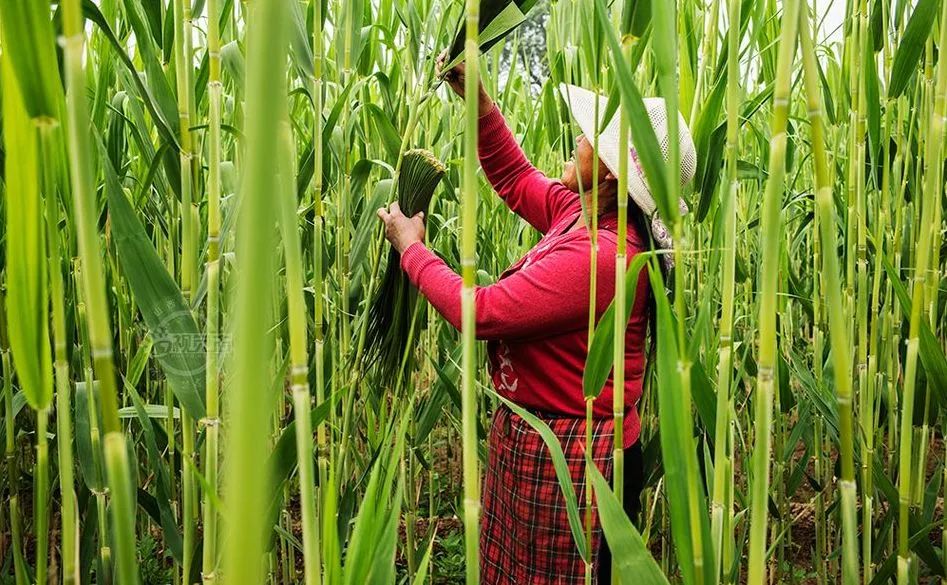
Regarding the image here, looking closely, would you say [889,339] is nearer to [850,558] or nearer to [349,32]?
[850,558]

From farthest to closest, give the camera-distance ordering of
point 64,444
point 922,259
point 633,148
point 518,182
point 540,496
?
1. point 518,182
2. point 540,496
3. point 633,148
4. point 922,259
5. point 64,444

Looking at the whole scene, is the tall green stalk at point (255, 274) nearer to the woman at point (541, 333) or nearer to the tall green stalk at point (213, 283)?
the tall green stalk at point (213, 283)

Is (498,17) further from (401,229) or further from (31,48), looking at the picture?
(401,229)

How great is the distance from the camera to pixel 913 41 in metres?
0.71

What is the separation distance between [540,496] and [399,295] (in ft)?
1.43

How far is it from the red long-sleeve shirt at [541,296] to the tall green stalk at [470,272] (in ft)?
1.73

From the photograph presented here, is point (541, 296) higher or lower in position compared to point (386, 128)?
lower

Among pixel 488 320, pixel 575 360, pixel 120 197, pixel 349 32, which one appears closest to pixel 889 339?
pixel 575 360

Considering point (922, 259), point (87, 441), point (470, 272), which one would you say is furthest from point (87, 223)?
point (922, 259)

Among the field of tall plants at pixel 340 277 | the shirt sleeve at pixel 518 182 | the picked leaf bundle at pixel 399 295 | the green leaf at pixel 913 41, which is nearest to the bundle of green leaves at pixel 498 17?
the field of tall plants at pixel 340 277

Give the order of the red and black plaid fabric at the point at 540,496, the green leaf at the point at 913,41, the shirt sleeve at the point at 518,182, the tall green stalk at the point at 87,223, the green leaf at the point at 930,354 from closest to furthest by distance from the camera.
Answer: the tall green stalk at the point at 87,223 < the green leaf at the point at 913,41 < the green leaf at the point at 930,354 < the red and black plaid fabric at the point at 540,496 < the shirt sleeve at the point at 518,182

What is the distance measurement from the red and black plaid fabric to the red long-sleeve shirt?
4 centimetres

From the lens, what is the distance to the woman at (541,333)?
104cm

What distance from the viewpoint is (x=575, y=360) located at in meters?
1.14
